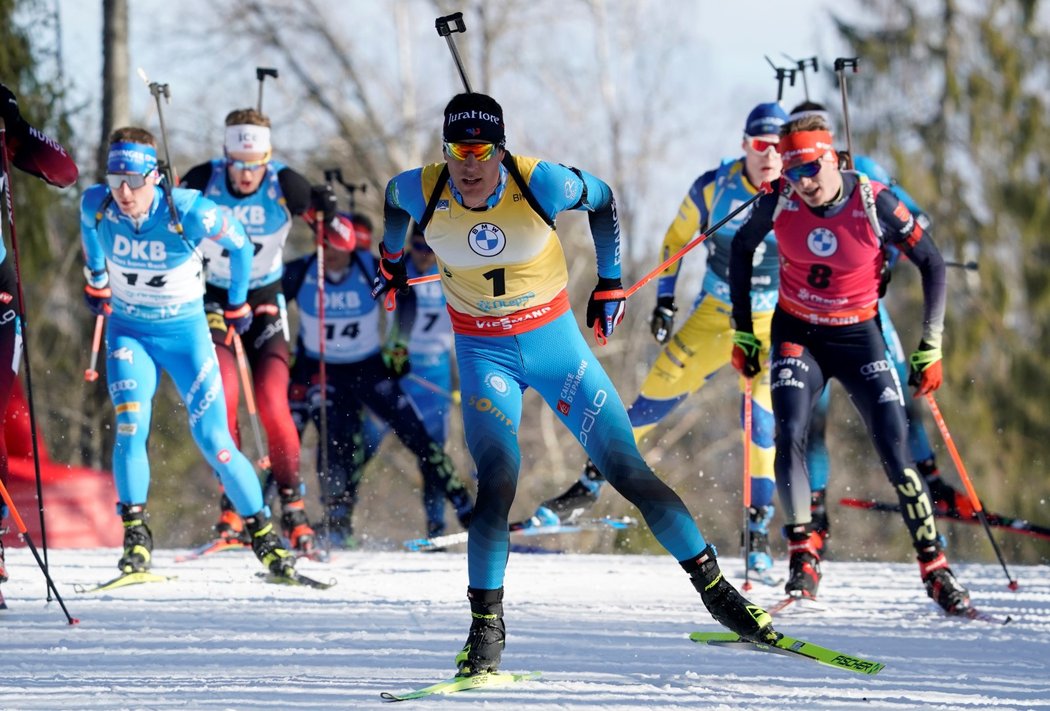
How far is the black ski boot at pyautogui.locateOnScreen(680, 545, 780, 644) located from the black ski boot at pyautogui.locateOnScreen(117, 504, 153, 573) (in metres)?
3.28

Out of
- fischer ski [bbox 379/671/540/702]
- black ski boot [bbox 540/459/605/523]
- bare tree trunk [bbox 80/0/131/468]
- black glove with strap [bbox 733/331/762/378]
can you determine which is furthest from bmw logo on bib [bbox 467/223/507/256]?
bare tree trunk [bbox 80/0/131/468]

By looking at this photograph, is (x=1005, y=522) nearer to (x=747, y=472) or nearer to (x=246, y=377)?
(x=747, y=472)

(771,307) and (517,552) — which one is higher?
(771,307)

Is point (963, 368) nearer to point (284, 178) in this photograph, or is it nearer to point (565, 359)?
point (284, 178)

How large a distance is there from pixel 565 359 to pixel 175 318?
2.79 m

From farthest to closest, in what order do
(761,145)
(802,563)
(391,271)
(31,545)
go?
(761,145) < (802,563) < (31,545) < (391,271)

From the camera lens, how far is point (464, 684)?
446cm

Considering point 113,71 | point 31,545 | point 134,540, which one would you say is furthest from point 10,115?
point 113,71

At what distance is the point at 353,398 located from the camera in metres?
9.23

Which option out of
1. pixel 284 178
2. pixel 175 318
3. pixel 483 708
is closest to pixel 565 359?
pixel 483 708

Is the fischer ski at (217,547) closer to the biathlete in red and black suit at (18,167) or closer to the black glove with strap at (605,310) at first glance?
the biathlete in red and black suit at (18,167)

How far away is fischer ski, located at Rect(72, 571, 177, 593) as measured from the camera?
21.8 feet

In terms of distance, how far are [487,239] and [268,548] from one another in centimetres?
268

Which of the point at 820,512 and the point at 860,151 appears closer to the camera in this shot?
the point at 820,512
